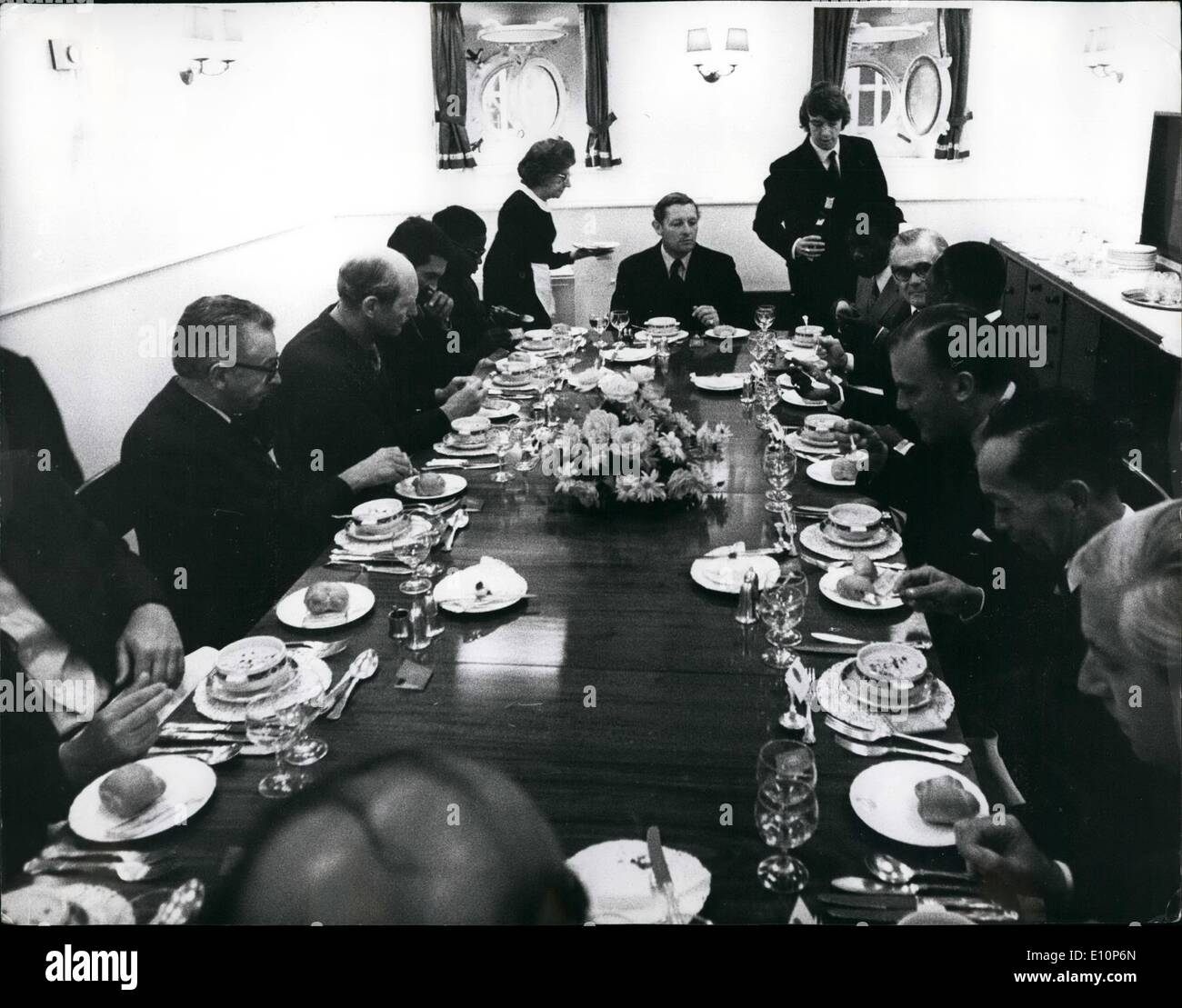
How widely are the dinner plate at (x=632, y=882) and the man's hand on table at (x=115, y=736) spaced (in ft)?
2.55

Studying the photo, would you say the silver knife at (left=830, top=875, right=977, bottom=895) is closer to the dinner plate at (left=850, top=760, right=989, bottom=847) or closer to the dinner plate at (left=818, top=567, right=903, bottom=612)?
the dinner plate at (left=850, top=760, right=989, bottom=847)

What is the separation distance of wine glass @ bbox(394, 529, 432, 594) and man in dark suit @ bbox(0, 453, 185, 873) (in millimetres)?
526

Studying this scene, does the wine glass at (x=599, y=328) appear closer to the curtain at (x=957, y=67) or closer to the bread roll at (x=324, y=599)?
the curtain at (x=957, y=67)

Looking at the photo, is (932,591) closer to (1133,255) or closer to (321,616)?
(321,616)

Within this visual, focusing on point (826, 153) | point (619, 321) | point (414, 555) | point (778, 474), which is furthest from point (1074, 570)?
point (826, 153)

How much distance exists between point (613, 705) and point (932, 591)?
0.75 meters

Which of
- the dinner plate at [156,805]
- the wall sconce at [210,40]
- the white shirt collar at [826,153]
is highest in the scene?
the wall sconce at [210,40]

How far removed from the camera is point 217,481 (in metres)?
2.57

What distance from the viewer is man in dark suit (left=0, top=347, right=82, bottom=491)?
2217 millimetres

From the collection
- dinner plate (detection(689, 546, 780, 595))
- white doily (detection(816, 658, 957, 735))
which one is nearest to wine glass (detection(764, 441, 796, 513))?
dinner plate (detection(689, 546, 780, 595))

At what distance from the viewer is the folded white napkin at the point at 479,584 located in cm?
200

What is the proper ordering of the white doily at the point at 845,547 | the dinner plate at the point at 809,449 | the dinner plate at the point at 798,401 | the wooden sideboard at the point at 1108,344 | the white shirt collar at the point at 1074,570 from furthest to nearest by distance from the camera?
the wooden sideboard at the point at 1108,344 → the dinner plate at the point at 798,401 → the dinner plate at the point at 809,449 → the white doily at the point at 845,547 → the white shirt collar at the point at 1074,570

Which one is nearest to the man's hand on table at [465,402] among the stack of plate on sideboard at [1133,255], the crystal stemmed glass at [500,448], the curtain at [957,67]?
the crystal stemmed glass at [500,448]

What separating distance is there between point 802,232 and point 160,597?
149 inches
